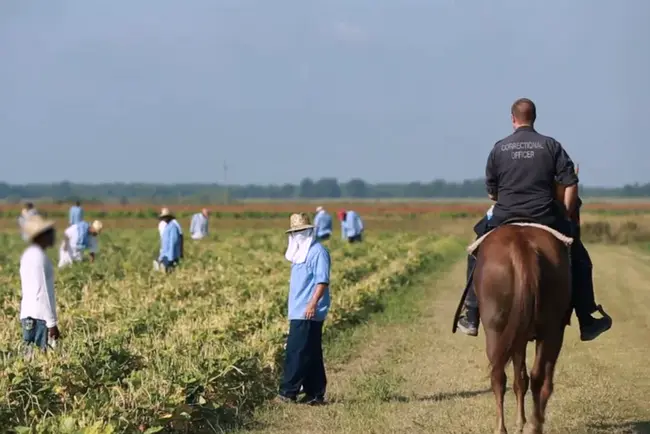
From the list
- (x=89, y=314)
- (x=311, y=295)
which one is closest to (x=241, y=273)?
(x=89, y=314)

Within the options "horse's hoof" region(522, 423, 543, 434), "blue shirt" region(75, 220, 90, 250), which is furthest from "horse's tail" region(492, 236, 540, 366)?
"blue shirt" region(75, 220, 90, 250)

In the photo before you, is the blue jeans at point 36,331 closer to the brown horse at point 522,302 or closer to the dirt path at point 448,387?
A: the dirt path at point 448,387

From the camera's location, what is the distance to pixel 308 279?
430 inches

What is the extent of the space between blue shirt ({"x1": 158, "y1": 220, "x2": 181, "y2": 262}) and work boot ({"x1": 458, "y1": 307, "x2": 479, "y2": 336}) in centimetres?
1315

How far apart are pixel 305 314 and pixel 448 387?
6.55 feet

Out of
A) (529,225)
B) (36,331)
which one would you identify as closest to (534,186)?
(529,225)

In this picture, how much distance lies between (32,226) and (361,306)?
412 inches

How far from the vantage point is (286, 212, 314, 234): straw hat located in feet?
35.7

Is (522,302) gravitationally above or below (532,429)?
above

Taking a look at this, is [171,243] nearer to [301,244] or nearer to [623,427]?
[301,244]

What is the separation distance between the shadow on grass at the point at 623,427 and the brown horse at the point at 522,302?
Answer: 43.1 inches

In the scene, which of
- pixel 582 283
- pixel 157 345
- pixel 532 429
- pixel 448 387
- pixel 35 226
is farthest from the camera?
pixel 448 387

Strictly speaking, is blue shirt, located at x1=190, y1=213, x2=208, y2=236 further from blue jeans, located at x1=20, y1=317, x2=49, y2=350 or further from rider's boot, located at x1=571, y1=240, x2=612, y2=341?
rider's boot, located at x1=571, y1=240, x2=612, y2=341

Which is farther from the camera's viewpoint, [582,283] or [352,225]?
[352,225]
